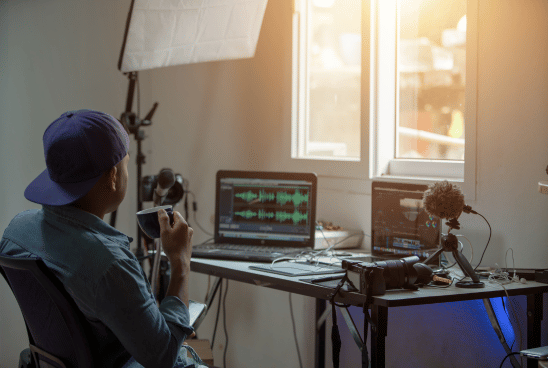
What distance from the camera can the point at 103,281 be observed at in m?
1.13

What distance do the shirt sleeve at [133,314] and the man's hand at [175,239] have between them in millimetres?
227

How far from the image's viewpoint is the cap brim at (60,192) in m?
1.24

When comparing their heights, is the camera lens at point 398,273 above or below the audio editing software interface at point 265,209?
below

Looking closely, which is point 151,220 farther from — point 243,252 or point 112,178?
point 243,252

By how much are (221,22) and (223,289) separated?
57.8 inches

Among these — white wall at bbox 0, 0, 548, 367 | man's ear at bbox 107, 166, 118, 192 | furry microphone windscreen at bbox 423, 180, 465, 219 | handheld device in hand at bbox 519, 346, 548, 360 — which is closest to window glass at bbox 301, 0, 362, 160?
white wall at bbox 0, 0, 548, 367

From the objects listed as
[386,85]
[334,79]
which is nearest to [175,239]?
[386,85]

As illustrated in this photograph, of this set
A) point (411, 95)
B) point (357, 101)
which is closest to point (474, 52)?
point (411, 95)

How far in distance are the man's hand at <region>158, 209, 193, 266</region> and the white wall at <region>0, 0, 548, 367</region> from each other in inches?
45.9

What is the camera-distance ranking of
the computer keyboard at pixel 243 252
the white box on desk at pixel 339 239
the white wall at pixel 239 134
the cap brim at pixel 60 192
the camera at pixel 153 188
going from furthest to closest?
the camera at pixel 153 188 < the white box on desk at pixel 339 239 < the computer keyboard at pixel 243 252 < the white wall at pixel 239 134 < the cap brim at pixel 60 192

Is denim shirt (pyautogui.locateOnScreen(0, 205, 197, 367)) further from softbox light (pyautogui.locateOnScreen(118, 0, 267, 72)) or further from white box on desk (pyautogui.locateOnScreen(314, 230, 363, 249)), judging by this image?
softbox light (pyautogui.locateOnScreen(118, 0, 267, 72))

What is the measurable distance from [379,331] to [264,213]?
3.15 ft

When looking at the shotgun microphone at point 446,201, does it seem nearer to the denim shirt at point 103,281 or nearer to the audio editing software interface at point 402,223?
the audio editing software interface at point 402,223

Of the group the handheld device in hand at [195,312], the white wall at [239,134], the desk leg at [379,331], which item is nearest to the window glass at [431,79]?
the white wall at [239,134]
